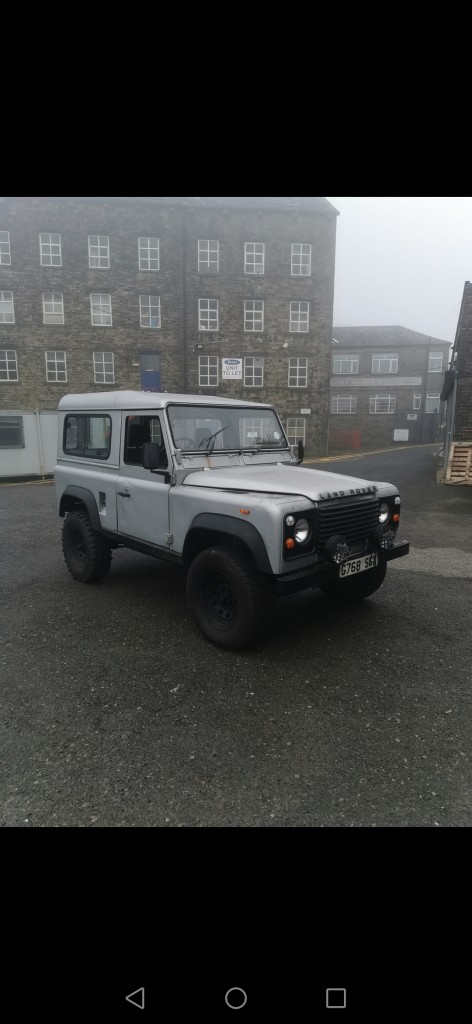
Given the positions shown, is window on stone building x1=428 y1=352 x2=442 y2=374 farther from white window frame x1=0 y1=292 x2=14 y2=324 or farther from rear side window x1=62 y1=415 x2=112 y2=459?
rear side window x1=62 y1=415 x2=112 y2=459

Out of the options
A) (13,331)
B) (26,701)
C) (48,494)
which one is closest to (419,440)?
(13,331)

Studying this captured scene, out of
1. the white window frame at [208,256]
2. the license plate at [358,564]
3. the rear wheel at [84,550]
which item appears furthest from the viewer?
the white window frame at [208,256]

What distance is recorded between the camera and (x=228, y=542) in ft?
14.0

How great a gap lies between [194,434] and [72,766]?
314 cm

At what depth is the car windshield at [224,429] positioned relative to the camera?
5.05m

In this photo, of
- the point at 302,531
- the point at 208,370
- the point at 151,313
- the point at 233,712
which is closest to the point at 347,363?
the point at 208,370

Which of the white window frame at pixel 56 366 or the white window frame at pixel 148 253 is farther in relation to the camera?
the white window frame at pixel 148 253

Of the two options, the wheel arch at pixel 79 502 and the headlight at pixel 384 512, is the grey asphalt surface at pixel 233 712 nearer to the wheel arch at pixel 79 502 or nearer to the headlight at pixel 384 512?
the wheel arch at pixel 79 502

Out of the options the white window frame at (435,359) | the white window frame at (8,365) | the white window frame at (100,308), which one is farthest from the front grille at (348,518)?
the white window frame at (435,359)

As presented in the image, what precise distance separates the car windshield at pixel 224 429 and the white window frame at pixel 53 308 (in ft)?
76.8

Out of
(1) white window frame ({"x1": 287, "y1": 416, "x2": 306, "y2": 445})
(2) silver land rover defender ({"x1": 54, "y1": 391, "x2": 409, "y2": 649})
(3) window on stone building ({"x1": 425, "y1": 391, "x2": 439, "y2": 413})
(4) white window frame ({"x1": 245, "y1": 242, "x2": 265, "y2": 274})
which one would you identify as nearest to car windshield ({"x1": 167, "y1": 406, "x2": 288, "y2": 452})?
(2) silver land rover defender ({"x1": 54, "y1": 391, "x2": 409, "y2": 649})

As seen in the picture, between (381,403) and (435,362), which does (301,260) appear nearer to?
(381,403)
